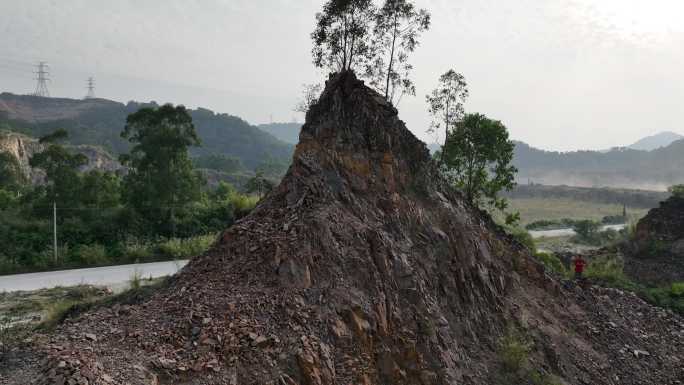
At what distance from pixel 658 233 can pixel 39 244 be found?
78.2 ft

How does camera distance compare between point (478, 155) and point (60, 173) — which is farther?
point (60, 173)

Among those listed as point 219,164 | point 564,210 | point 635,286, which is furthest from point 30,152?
point 564,210

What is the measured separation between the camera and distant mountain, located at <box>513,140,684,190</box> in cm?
11900

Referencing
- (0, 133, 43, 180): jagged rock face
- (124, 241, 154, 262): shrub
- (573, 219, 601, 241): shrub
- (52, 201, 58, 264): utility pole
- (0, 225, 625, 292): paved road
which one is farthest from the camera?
(0, 133, 43, 180): jagged rock face

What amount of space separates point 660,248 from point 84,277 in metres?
20.7

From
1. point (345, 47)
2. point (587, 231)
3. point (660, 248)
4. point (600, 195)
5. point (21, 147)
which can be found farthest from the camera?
point (600, 195)

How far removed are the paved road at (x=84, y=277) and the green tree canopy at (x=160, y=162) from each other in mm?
3876

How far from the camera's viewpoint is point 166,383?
5.10 meters

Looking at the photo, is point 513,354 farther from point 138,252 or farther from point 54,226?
point 54,226

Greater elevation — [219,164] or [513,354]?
[219,164]

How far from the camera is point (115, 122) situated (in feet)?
329

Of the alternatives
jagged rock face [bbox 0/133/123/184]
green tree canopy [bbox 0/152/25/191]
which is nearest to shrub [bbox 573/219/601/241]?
green tree canopy [bbox 0/152/25/191]

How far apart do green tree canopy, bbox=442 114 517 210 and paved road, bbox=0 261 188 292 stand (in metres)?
9.16

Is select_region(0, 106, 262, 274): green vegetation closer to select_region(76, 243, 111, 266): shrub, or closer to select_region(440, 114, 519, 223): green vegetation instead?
select_region(76, 243, 111, 266): shrub
